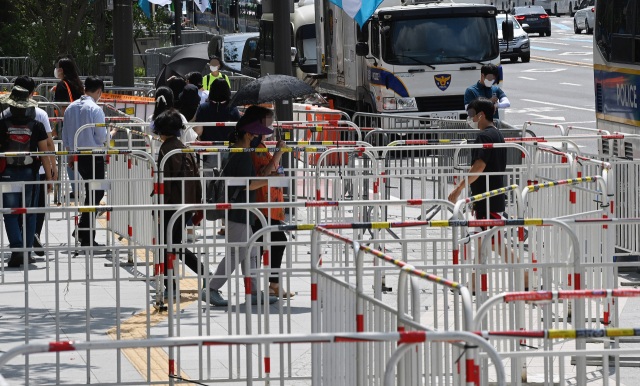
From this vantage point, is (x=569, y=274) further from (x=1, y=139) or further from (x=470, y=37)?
(x=470, y=37)

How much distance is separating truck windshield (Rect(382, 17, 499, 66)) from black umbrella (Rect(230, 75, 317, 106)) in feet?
31.9

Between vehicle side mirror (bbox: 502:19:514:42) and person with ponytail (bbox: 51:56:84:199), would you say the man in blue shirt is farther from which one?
vehicle side mirror (bbox: 502:19:514:42)

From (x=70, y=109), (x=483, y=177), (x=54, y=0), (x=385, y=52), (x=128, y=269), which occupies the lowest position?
(x=128, y=269)

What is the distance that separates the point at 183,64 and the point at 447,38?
5.65 metres

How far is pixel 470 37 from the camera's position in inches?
753

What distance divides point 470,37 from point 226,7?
2251 cm

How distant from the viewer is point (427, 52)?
1919cm

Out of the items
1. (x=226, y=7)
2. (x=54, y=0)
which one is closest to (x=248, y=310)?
(x=54, y=0)

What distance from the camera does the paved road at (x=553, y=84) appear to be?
1023 inches

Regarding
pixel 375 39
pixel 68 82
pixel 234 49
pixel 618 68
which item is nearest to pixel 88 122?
pixel 68 82

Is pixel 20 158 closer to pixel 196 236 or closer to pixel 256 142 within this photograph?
pixel 196 236

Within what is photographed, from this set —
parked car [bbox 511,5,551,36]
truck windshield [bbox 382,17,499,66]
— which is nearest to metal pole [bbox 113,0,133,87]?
truck windshield [bbox 382,17,499,66]

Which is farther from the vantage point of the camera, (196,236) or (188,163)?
(196,236)

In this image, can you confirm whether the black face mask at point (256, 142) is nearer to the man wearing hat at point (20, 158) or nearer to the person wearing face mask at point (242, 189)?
the person wearing face mask at point (242, 189)
